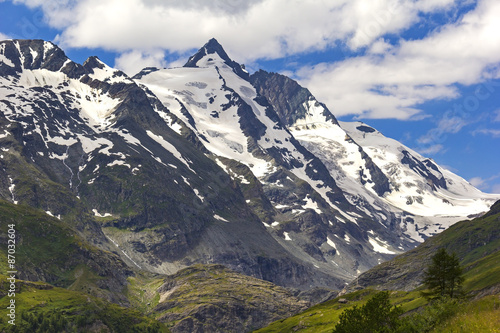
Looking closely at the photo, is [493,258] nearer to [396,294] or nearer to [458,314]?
[396,294]

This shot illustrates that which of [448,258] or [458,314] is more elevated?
[448,258]

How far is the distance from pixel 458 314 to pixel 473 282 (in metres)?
71.1

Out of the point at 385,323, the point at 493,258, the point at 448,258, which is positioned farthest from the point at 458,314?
the point at 493,258

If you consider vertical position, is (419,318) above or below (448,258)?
below

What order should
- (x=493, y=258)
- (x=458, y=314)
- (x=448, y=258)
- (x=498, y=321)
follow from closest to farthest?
(x=498, y=321) < (x=458, y=314) < (x=448, y=258) < (x=493, y=258)

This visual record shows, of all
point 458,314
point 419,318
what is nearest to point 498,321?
point 458,314

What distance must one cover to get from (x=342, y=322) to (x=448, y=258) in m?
25.5

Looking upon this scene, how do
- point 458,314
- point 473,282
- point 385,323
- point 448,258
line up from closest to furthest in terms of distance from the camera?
point 458,314 < point 385,323 < point 448,258 < point 473,282

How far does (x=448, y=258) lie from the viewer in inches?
4530

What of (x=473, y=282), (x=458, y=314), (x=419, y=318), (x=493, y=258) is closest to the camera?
(x=458, y=314)

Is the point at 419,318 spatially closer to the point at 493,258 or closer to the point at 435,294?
the point at 435,294

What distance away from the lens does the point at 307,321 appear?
198000 millimetres

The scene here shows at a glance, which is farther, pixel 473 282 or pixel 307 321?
pixel 307 321

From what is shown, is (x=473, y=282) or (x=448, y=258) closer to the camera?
(x=448, y=258)
